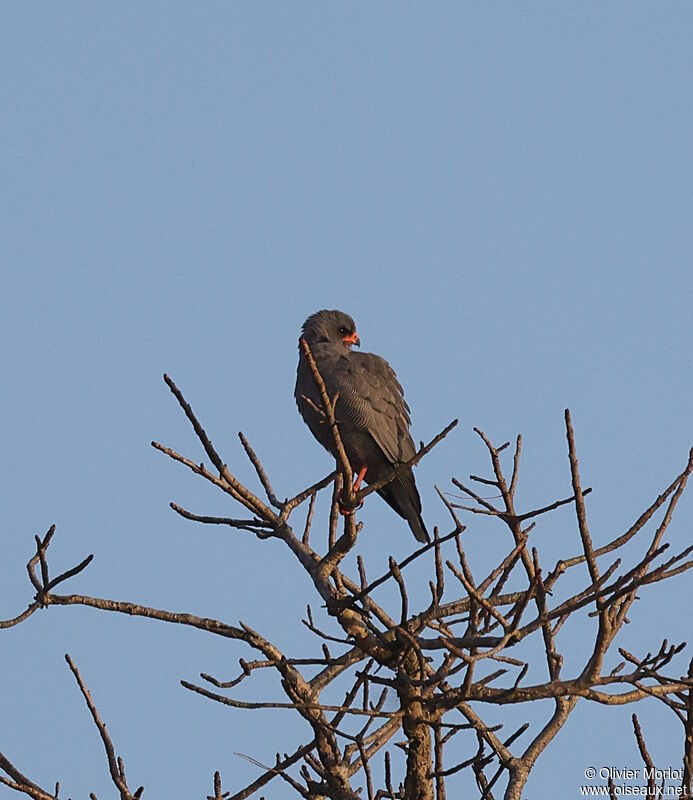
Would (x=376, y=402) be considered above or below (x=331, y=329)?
below

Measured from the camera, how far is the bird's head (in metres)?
8.75

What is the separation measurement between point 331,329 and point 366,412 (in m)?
0.96

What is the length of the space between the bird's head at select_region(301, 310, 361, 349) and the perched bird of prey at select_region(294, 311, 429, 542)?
1 cm

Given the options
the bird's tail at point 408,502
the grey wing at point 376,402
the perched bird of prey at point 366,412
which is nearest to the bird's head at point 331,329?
the perched bird of prey at point 366,412

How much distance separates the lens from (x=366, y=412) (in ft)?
26.7

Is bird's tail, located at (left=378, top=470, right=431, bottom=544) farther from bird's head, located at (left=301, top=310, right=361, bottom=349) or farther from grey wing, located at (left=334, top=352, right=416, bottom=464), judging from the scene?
bird's head, located at (left=301, top=310, right=361, bottom=349)

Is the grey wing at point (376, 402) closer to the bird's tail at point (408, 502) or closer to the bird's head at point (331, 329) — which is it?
the bird's tail at point (408, 502)

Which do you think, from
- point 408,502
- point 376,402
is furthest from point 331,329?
point 408,502

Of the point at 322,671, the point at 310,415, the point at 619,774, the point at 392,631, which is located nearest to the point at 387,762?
the point at 392,631

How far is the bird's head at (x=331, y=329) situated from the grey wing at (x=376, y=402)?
361 mm

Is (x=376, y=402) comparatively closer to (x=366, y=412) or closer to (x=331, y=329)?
(x=366, y=412)

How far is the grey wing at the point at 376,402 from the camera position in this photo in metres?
8.12

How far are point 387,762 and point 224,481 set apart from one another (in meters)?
1.08

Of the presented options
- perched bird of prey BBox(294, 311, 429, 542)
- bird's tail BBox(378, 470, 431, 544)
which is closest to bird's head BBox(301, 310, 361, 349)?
perched bird of prey BBox(294, 311, 429, 542)
